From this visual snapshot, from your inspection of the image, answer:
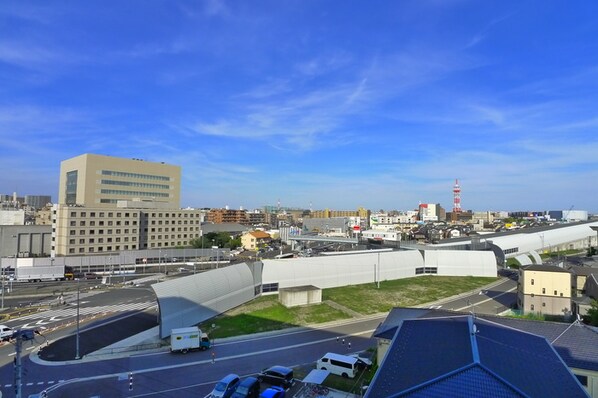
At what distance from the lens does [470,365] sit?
1099 centimetres

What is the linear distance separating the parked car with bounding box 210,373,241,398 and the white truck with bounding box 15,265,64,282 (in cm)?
4926

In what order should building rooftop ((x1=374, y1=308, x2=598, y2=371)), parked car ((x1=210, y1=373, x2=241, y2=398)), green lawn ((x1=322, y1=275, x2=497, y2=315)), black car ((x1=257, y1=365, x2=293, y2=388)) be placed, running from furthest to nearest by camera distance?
green lawn ((x1=322, y1=275, x2=497, y2=315)) < black car ((x1=257, y1=365, x2=293, y2=388)) < parked car ((x1=210, y1=373, x2=241, y2=398)) < building rooftop ((x1=374, y1=308, x2=598, y2=371))

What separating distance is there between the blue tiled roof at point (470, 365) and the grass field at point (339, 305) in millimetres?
17066

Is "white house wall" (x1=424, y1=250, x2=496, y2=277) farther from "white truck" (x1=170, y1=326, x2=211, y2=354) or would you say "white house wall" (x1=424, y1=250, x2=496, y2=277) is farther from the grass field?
"white truck" (x1=170, y1=326, x2=211, y2=354)

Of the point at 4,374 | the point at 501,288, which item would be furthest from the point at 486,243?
the point at 4,374

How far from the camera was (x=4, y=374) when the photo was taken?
20312 mm

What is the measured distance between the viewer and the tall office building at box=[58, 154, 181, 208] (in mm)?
82812

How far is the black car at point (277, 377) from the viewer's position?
1939cm

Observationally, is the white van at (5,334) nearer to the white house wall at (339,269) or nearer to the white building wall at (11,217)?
the white house wall at (339,269)

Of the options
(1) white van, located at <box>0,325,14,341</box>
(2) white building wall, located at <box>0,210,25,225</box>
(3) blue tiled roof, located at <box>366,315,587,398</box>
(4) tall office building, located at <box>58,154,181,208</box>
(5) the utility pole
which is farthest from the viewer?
(2) white building wall, located at <box>0,210,25,225</box>

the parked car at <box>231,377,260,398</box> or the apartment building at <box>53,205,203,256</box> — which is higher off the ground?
the apartment building at <box>53,205,203,256</box>

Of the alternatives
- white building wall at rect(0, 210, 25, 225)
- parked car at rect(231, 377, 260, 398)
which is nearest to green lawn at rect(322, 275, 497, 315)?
parked car at rect(231, 377, 260, 398)

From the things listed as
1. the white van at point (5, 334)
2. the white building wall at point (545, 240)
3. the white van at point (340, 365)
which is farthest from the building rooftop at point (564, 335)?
the white building wall at point (545, 240)

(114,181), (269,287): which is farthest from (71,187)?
(269,287)
